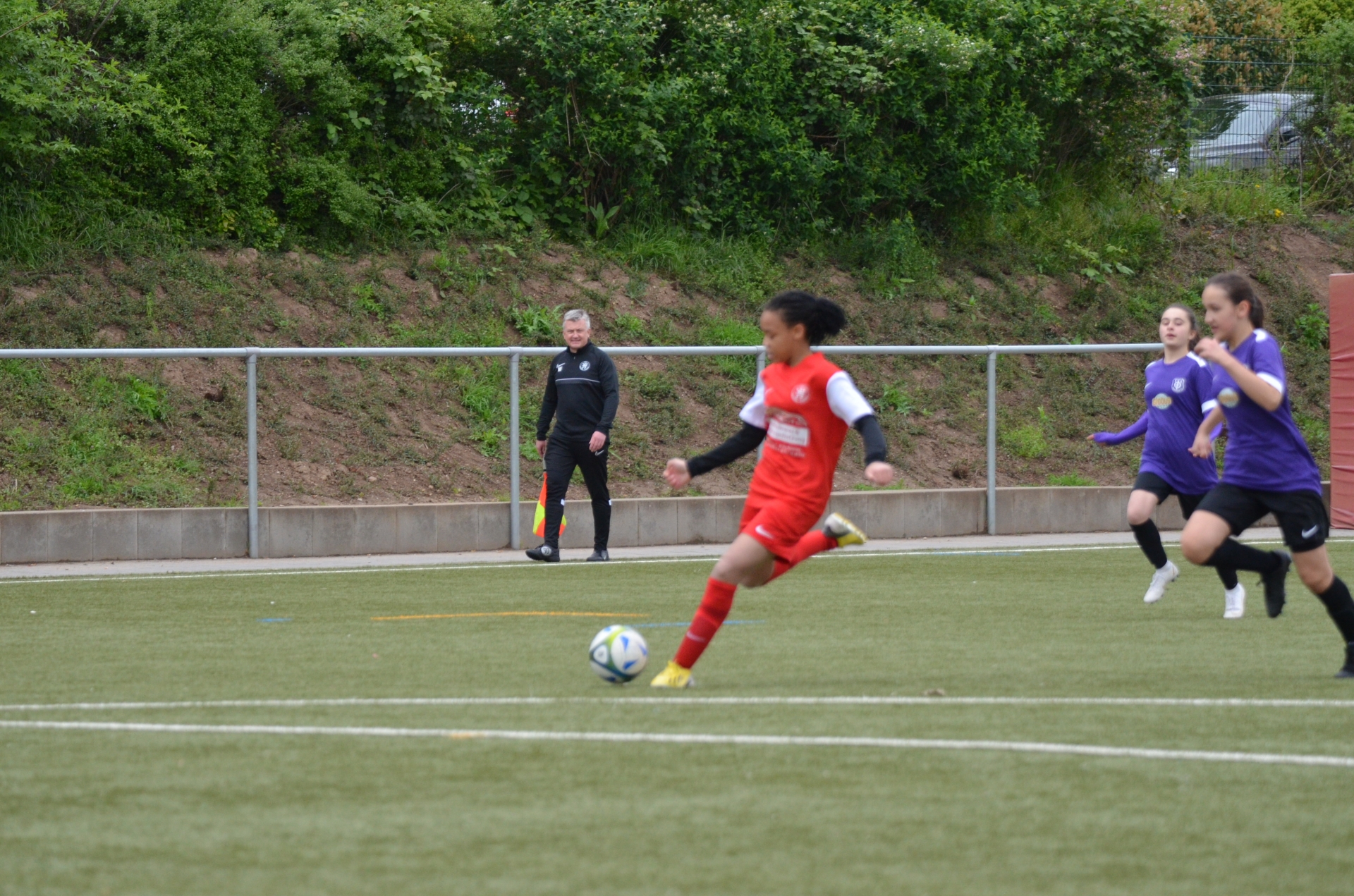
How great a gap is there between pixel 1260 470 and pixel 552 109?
14283 millimetres

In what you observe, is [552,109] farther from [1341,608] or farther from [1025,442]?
[1341,608]

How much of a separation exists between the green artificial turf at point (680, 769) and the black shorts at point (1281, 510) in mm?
597

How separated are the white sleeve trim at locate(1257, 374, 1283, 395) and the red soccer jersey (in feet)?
5.53

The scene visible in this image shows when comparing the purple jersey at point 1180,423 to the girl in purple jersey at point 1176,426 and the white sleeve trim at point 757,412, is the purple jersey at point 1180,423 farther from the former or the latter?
the white sleeve trim at point 757,412

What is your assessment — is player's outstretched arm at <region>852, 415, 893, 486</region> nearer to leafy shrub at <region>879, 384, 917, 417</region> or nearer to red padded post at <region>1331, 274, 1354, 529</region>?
red padded post at <region>1331, 274, 1354, 529</region>

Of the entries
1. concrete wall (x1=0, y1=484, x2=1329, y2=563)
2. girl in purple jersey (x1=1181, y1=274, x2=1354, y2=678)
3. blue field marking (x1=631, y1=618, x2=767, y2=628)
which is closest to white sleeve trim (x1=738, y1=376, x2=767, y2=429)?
girl in purple jersey (x1=1181, y1=274, x2=1354, y2=678)

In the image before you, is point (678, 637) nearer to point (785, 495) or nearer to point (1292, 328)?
point (785, 495)

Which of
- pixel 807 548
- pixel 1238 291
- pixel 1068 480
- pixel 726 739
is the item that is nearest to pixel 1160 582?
pixel 1238 291

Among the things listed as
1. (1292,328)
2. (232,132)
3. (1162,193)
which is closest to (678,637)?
(232,132)

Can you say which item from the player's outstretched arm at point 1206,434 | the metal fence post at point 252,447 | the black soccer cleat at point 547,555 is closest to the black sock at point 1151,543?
A: the player's outstretched arm at point 1206,434

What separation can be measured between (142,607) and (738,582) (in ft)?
17.0

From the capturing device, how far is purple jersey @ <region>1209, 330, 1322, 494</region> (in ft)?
24.0

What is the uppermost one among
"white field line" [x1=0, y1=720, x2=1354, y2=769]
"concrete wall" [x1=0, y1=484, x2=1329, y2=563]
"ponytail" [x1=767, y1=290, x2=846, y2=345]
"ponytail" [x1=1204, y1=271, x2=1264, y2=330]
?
"ponytail" [x1=1204, y1=271, x2=1264, y2=330]

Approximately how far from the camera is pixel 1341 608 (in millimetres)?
7277
